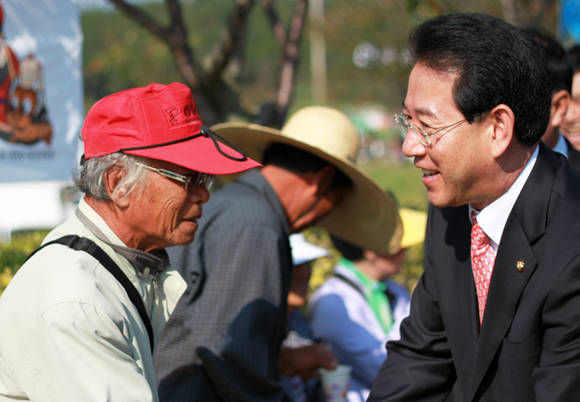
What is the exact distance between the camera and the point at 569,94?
10.5 ft

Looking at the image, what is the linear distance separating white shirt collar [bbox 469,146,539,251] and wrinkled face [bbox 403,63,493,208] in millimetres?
45

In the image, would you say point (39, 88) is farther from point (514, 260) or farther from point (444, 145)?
point (514, 260)

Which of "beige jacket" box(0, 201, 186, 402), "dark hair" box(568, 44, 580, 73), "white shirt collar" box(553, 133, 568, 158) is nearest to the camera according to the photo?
"beige jacket" box(0, 201, 186, 402)

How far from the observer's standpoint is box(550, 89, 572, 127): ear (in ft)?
10.2

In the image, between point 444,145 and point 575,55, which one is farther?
point 575,55

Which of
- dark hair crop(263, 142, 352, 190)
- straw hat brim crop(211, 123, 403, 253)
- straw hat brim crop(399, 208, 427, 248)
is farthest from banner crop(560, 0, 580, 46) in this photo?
dark hair crop(263, 142, 352, 190)

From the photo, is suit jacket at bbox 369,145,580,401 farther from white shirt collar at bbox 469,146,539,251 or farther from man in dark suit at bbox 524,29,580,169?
man in dark suit at bbox 524,29,580,169

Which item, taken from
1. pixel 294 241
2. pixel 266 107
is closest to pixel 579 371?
pixel 294 241

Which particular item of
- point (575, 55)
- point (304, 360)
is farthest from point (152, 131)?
point (575, 55)

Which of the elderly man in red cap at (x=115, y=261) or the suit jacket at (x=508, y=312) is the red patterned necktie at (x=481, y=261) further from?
the elderly man in red cap at (x=115, y=261)

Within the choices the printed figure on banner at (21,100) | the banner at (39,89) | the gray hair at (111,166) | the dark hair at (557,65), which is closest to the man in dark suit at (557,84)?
the dark hair at (557,65)

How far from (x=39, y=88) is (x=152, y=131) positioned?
2748 mm

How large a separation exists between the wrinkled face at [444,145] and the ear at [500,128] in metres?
0.03

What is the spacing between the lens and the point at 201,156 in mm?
2035
